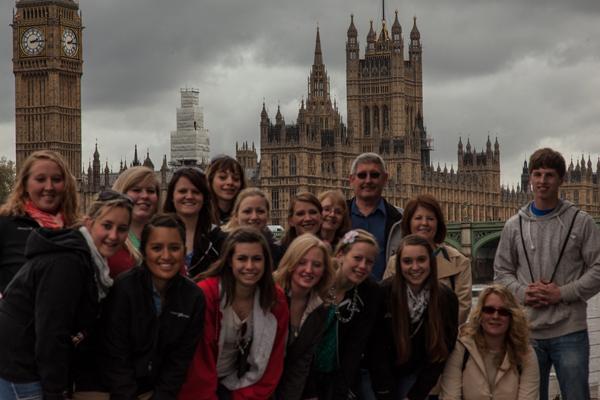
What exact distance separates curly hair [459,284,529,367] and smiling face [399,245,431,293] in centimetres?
30

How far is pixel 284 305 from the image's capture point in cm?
579

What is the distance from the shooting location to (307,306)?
599 centimetres

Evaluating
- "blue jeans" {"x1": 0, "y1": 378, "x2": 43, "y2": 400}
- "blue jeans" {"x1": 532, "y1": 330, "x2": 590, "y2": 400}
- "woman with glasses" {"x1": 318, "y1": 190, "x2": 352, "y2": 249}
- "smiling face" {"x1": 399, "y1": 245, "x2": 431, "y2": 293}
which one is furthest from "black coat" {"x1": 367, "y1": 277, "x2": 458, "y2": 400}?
"blue jeans" {"x1": 0, "y1": 378, "x2": 43, "y2": 400}

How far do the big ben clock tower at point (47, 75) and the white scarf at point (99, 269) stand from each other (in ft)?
180

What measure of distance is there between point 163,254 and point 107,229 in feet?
0.91

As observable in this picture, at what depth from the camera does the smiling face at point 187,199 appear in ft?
20.4

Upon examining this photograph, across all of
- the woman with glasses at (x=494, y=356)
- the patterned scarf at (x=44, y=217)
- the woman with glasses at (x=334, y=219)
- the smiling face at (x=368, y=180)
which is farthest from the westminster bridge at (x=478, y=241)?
the patterned scarf at (x=44, y=217)

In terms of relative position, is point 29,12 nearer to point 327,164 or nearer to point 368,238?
point 327,164

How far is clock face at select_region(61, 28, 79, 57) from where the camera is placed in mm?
60188

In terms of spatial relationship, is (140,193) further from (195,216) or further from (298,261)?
(298,261)

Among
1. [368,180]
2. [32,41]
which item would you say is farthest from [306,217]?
[32,41]

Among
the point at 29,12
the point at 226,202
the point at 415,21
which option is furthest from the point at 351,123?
the point at 226,202

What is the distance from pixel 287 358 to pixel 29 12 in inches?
2203

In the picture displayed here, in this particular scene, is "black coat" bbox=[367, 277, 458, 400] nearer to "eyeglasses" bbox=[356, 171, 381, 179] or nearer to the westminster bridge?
"eyeglasses" bbox=[356, 171, 381, 179]
